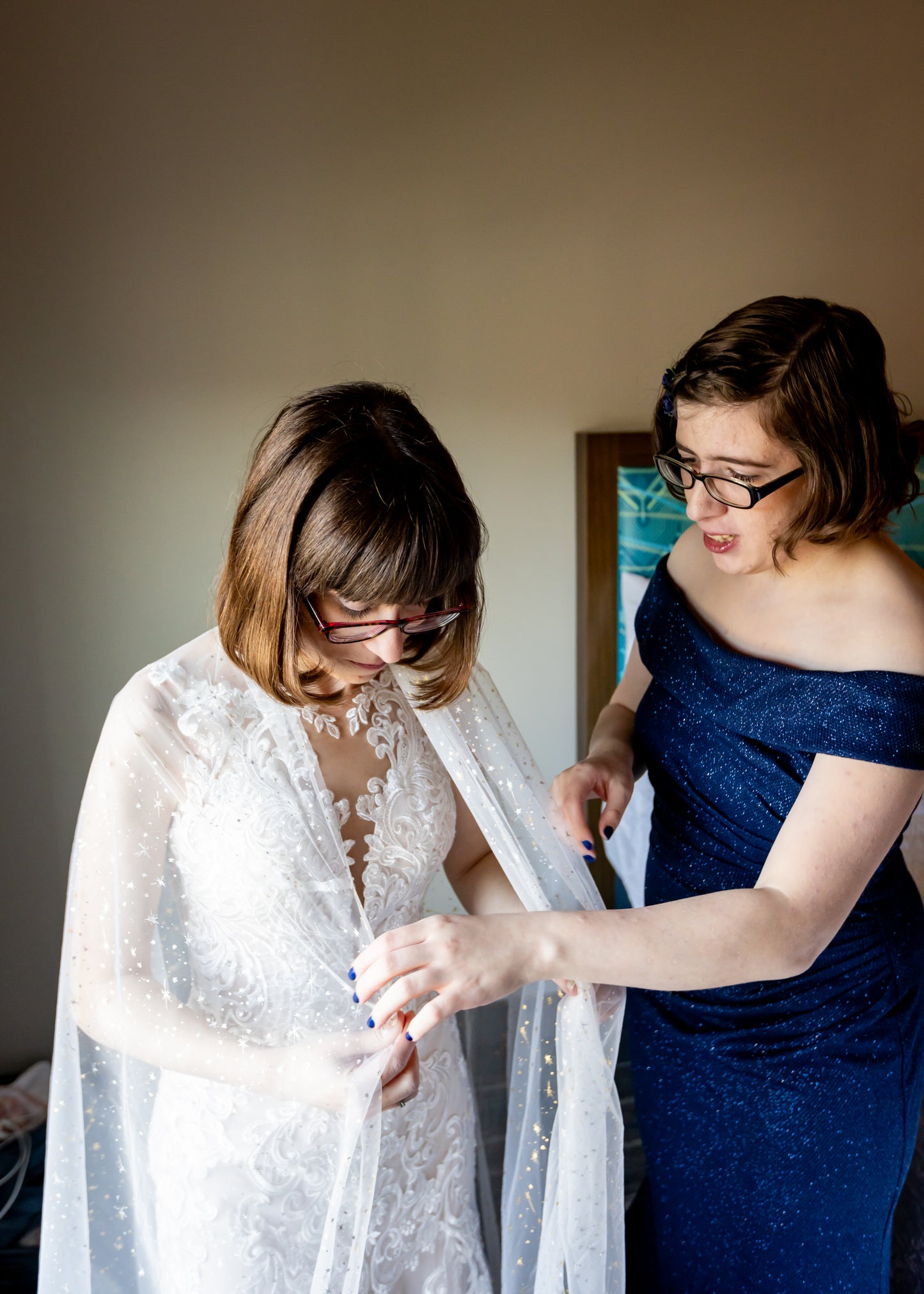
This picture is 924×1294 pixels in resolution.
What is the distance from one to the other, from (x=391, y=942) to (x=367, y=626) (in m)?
0.34

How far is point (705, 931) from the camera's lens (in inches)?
41.9

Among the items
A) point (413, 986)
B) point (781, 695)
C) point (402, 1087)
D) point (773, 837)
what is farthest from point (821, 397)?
point (402, 1087)

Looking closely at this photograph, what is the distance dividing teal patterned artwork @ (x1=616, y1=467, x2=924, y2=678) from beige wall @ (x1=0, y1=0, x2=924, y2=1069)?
0.15 meters

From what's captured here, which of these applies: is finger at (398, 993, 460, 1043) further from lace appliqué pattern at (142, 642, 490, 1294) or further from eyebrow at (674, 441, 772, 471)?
eyebrow at (674, 441, 772, 471)

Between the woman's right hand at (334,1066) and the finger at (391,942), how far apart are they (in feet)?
0.37

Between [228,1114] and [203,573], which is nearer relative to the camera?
[228,1114]

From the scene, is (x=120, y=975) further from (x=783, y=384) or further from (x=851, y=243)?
(x=851, y=243)

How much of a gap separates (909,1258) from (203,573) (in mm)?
2007

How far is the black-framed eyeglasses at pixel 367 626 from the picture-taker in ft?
3.54

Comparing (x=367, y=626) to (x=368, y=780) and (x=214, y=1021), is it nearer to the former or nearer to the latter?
(x=368, y=780)

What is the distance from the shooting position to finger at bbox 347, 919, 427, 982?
3.15 feet

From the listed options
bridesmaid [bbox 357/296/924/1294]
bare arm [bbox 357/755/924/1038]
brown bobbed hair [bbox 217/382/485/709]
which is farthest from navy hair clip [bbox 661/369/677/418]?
bare arm [bbox 357/755/924/1038]

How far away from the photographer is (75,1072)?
1.13 metres

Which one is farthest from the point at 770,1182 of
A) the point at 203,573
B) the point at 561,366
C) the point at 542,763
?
the point at 561,366
